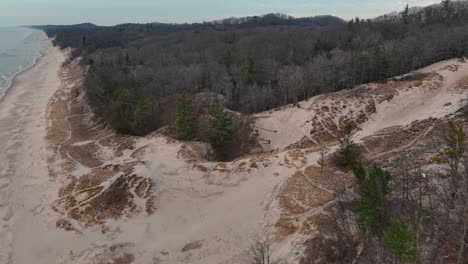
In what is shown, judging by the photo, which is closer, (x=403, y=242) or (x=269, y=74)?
(x=403, y=242)

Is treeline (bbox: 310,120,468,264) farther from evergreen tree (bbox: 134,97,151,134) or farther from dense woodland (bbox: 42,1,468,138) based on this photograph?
evergreen tree (bbox: 134,97,151,134)

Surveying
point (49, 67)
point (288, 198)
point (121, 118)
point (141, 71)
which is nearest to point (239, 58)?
point (141, 71)


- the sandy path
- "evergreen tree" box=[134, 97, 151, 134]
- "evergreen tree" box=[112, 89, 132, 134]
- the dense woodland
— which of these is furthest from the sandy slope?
the dense woodland

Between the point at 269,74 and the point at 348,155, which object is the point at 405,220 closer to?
the point at 348,155

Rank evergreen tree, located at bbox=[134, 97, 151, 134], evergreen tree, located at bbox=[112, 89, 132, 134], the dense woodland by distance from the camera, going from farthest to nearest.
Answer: the dense woodland → evergreen tree, located at bbox=[112, 89, 132, 134] → evergreen tree, located at bbox=[134, 97, 151, 134]

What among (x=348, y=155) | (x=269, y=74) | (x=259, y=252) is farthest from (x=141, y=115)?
(x=259, y=252)
